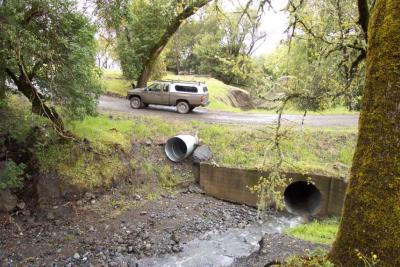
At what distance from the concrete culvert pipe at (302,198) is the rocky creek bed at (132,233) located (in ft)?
2.98

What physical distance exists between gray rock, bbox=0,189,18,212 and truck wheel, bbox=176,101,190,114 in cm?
1096

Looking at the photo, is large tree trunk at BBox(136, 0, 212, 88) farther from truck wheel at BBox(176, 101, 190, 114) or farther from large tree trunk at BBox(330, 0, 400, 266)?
large tree trunk at BBox(330, 0, 400, 266)

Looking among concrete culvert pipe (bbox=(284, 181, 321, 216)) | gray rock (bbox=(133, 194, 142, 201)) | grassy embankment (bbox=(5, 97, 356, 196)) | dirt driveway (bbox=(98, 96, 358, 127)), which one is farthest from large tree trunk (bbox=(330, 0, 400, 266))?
dirt driveway (bbox=(98, 96, 358, 127))

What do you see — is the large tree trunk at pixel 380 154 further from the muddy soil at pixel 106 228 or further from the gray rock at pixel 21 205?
the gray rock at pixel 21 205

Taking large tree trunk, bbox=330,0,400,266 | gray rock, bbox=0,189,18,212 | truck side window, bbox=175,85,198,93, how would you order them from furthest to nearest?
truck side window, bbox=175,85,198,93
gray rock, bbox=0,189,18,212
large tree trunk, bbox=330,0,400,266

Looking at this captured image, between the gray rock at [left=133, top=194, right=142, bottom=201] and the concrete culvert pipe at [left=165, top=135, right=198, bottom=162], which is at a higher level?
the concrete culvert pipe at [left=165, top=135, right=198, bottom=162]

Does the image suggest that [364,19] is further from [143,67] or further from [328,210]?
[143,67]

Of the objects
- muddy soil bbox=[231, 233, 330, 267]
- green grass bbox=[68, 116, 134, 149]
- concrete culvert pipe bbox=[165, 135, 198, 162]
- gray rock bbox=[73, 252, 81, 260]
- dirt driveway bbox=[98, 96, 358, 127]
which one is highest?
dirt driveway bbox=[98, 96, 358, 127]

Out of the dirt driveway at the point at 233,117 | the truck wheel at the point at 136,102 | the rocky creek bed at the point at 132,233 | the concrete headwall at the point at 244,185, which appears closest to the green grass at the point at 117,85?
the dirt driveway at the point at 233,117

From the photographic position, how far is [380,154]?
3.00m

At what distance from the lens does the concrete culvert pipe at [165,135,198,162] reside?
49.4 ft

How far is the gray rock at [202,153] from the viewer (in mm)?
15070

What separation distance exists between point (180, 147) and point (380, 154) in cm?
1323

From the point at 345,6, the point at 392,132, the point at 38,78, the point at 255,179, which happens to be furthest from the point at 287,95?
the point at 255,179
